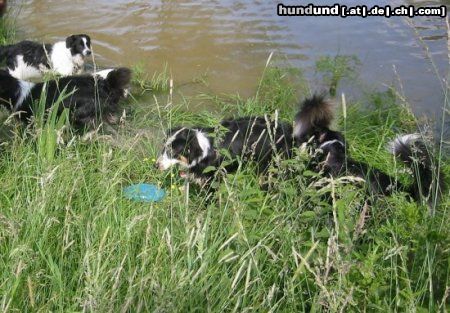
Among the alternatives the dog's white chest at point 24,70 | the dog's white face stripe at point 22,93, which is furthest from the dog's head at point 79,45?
the dog's white face stripe at point 22,93

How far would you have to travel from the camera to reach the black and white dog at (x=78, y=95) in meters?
4.02

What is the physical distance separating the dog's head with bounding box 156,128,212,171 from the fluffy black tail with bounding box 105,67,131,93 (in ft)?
3.77

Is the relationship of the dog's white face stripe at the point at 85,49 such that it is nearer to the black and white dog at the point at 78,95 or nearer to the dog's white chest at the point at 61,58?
the dog's white chest at the point at 61,58

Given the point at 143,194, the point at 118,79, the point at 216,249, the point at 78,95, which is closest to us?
the point at 216,249

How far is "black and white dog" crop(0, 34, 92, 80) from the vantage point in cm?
528

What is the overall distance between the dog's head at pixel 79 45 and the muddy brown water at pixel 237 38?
0.29 m

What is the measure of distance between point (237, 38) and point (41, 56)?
7.48 ft

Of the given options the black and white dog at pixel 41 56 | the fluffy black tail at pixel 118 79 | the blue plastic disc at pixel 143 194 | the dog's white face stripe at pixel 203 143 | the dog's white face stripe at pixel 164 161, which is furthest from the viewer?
the black and white dog at pixel 41 56

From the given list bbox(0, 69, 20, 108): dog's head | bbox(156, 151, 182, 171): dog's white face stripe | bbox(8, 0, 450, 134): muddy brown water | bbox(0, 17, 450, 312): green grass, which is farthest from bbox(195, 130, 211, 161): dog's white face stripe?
bbox(0, 69, 20, 108): dog's head

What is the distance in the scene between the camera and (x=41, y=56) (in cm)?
529

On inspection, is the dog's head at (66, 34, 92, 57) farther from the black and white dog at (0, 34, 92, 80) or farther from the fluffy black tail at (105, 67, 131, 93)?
the fluffy black tail at (105, 67, 131, 93)

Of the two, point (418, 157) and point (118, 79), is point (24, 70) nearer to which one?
point (118, 79)

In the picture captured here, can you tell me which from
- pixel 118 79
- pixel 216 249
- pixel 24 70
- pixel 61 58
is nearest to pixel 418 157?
pixel 216 249

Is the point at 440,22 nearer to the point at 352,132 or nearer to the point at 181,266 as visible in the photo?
the point at 352,132
